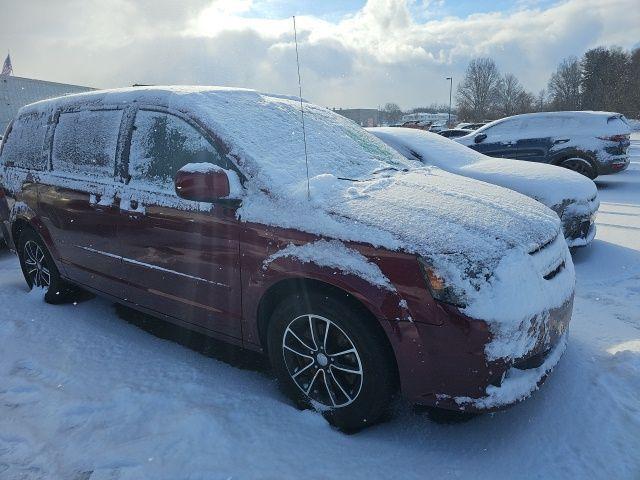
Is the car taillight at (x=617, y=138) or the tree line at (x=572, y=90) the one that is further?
the tree line at (x=572, y=90)

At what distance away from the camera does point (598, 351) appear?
2998 millimetres

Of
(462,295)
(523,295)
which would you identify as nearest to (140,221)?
(462,295)

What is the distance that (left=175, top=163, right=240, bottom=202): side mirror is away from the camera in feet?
8.17

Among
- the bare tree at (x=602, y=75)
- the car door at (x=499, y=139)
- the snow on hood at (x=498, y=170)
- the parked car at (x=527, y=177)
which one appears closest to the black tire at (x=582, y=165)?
the car door at (x=499, y=139)

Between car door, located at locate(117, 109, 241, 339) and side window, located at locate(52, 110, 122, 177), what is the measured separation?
0.25 metres

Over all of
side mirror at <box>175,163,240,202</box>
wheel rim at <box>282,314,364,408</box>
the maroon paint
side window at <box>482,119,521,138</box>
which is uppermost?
side window at <box>482,119,521,138</box>

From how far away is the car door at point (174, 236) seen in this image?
106 inches

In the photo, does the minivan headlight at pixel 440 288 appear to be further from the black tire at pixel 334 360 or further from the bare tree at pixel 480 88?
the bare tree at pixel 480 88

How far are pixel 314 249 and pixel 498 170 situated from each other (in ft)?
12.6

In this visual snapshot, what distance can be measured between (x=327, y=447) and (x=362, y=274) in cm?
88

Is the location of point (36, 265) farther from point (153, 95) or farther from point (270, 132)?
point (270, 132)

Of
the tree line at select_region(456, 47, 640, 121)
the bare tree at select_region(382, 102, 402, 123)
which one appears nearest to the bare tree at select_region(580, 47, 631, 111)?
the tree line at select_region(456, 47, 640, 121)

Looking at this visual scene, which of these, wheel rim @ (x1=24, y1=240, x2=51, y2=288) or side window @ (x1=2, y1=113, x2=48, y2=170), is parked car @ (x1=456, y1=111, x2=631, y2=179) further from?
wheel rim @ (x1=24, y1=240, x2=51, y2=288)

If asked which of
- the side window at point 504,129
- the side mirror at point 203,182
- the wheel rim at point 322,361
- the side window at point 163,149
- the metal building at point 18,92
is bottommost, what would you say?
the wheel rim at point 322,361
